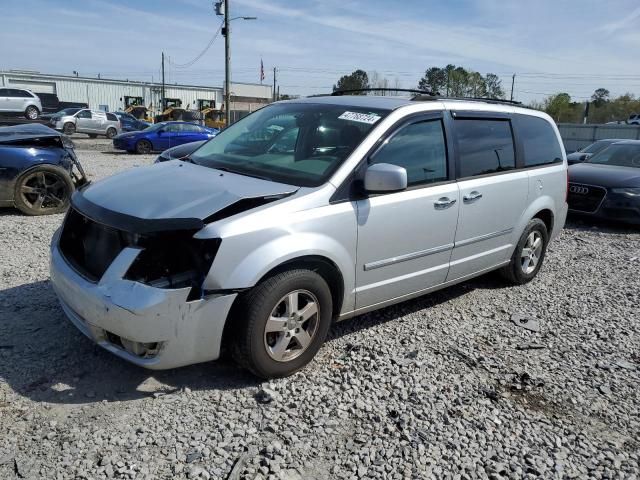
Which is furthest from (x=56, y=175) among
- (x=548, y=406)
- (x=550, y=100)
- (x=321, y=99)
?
(x=550, y=100)

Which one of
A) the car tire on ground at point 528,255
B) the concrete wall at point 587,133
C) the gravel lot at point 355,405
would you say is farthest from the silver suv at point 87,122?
the car tire on ground at point 528,255

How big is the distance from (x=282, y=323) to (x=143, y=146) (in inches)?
732

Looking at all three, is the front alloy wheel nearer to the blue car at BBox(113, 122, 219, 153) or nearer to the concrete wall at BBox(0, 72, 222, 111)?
the blue car at BBox(113, 122, 219, 153)

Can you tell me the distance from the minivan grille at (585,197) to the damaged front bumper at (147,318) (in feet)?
25.4

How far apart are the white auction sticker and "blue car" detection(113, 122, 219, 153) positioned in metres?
16.3

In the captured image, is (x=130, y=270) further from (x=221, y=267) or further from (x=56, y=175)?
(x=56, y=175)

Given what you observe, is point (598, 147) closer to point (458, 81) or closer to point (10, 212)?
point (10, 212)

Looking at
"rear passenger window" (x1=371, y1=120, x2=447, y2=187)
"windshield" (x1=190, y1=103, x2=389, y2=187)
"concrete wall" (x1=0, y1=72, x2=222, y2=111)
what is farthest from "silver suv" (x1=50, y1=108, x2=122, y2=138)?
"concrete wall" (x1=0, y1=72, x2=222, y2=111)

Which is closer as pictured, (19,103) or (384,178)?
(384,178)

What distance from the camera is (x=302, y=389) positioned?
11.0ft

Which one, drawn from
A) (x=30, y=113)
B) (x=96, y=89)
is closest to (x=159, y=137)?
(x=30, y=113)

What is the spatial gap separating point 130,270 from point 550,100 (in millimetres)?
77466

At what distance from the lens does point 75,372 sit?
134 inches

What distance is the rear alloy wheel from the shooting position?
2012 cm
